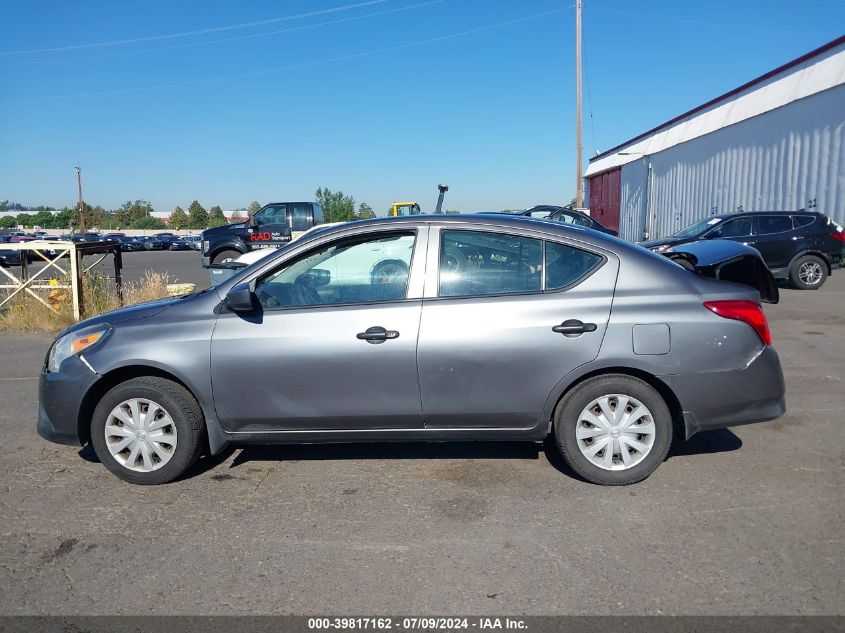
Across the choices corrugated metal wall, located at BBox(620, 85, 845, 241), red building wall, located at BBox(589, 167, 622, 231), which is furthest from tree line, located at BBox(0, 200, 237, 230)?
corrugated metal wall, located at BBox(620, 85, 845, 241)

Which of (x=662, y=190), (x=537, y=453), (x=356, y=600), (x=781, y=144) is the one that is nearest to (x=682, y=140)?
(x=662, y=190)

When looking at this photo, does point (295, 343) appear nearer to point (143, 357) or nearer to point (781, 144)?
point (143, 357)

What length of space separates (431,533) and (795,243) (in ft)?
43.1

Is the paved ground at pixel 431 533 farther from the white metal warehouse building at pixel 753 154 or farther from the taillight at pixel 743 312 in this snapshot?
the white metal warehouse building at pixel 753 154

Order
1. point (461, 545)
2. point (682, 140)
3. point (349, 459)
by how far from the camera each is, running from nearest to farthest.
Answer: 1. point (461, 545)
2. point (349, 459)
3. point (682, 140)

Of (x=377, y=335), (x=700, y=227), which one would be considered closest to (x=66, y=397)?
(x=377, y=335)

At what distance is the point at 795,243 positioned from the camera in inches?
562

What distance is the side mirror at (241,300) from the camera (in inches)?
167

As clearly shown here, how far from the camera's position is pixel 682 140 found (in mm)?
29016

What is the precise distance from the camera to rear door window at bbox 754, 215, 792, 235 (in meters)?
14.5

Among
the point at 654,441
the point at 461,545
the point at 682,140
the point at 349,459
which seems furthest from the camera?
the point at 682,140

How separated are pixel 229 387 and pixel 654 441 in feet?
8.48

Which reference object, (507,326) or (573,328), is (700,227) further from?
(507,326)

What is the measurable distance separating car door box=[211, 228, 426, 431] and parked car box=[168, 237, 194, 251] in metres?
58.3
